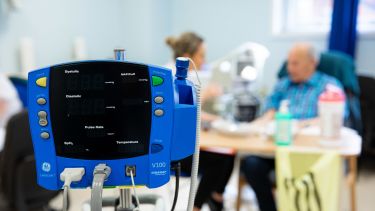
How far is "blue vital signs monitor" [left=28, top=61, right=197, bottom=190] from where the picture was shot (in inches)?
28.6

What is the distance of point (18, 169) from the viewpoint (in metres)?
1.76

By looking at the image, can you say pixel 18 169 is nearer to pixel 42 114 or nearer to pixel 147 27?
pixel 42 114

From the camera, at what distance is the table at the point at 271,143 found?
1.72 metres

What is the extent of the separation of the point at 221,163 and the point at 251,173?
20cm

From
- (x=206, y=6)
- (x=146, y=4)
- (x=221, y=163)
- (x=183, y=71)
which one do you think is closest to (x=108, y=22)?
(x=146, y=4)

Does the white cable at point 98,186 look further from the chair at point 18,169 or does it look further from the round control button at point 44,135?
the chair at point 18,169

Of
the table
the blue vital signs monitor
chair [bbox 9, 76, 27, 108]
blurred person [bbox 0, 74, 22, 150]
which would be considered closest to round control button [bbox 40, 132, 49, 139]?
the blue vital signs monitor

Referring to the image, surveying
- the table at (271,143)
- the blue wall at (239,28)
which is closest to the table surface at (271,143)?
the table at (271,143)

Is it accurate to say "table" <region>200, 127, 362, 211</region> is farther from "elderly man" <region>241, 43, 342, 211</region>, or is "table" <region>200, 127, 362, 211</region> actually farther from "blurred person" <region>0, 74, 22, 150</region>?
"blurred person" <region>0, 74, 22, 150</region>

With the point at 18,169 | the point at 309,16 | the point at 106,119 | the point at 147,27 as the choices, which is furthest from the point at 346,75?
the point at 106,119

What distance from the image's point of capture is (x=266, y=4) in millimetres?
3465

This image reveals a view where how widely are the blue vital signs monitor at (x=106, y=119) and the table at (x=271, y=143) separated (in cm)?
104

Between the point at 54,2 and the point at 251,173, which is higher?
the point at 54,2

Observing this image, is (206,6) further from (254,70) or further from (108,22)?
(254,70)
